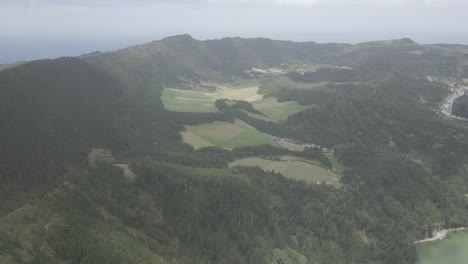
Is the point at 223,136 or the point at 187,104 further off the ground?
the point at 187,104

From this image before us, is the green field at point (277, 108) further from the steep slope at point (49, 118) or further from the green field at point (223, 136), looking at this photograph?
the steep slope at point (49, 118)

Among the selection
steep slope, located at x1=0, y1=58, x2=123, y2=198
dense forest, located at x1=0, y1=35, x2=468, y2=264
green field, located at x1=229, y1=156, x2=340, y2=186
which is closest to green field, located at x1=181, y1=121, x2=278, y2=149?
dense forest, located at x1=0, y1=35, x2=468, y2=264

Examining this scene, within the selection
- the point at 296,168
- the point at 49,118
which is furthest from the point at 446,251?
the point at 49,118

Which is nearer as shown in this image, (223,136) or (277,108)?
(223,136)

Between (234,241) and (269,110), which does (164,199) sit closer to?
(234,241)

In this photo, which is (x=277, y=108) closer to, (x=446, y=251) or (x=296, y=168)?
(x=296, y=168)

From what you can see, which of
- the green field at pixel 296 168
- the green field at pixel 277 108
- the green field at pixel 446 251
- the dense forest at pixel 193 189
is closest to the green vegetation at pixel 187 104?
the dense forest at pixel 193 189

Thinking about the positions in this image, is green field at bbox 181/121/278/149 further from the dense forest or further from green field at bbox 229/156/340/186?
green field at bbox 229/156/340/186
